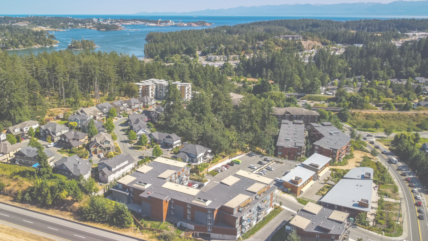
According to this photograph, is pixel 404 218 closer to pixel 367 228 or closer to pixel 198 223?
pixel 367 228

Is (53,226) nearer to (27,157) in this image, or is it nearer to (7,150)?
(27,157)

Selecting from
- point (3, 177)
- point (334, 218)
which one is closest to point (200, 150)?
point (334, 218)

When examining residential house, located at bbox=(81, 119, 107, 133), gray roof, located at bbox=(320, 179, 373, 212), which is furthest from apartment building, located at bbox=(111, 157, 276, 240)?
residential house, located at bbox=(81, 119, 107, 133)

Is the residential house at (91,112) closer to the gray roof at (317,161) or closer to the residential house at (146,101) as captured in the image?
the residential house at (146,101)

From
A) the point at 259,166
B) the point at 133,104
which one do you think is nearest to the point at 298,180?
the point at 259,166

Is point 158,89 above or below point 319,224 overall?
above
